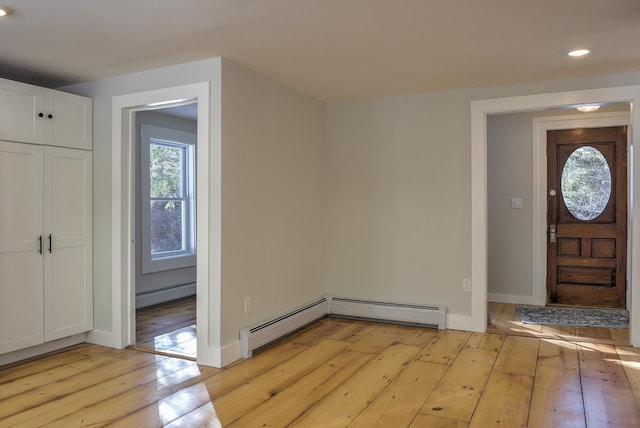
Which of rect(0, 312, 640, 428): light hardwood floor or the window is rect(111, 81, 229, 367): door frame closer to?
rect(0, 312, 640, 428): light hardwood floor

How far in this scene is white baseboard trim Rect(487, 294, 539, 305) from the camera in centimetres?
548

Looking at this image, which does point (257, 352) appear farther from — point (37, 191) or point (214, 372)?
point (37, 191)

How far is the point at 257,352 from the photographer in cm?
372

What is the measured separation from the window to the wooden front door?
4.35 meters

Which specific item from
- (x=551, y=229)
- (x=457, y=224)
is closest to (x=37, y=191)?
(x=457, y=224)

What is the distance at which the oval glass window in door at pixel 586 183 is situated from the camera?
Answer: 532cm

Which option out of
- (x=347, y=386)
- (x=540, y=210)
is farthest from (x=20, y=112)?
(x=540, y=210)

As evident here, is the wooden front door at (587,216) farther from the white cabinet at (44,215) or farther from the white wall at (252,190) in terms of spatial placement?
the white cabinet at (44,215)

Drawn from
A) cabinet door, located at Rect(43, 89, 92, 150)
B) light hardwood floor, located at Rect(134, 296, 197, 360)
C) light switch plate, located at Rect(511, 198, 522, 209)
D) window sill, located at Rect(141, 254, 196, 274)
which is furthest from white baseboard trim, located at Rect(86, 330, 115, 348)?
light switch plate, located at Rect(511, 198, 522, 209)

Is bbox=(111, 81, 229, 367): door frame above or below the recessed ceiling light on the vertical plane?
below

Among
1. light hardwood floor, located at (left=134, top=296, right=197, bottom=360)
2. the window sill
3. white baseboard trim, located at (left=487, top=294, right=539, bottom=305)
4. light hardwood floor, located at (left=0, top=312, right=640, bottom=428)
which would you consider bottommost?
light hardwood floor, located at (left=0, top=312, right=640, bottom=428)

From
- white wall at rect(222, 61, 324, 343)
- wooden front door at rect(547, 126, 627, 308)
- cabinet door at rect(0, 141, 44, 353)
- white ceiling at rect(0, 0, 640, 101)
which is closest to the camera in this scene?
white ceiling at rect(0, 0, 640, 101)

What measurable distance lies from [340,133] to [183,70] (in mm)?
1876

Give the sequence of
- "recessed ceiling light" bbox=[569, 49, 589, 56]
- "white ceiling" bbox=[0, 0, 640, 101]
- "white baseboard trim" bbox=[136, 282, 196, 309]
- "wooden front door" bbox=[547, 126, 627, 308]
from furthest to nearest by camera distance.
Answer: "white baseboard trim" bbox=[136, 282, 196, 309] → "wooden front door" bbox=[547, 126, 627, 308] → "recessed ceiling light" bbox=[569, 49, 589, 56] → "white ceiling" bbox=[0, 0, 640, 101]
